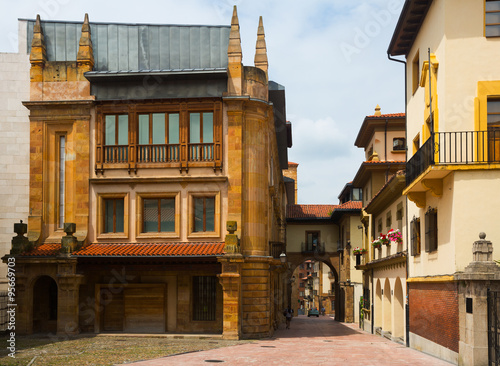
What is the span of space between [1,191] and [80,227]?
5498 mm

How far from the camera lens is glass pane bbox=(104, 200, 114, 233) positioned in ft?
102

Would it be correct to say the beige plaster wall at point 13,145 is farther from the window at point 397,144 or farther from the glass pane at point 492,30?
the window at point 397,144

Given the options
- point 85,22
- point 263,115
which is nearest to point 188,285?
point 263,115

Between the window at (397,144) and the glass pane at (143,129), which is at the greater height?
the window at (397,144)

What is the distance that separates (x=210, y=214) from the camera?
30.4 meters

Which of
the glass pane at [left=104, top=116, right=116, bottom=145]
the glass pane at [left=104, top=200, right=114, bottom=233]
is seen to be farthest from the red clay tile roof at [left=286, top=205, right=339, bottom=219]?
the glass pane at [left=104, top=116, right=116, bottom=145]

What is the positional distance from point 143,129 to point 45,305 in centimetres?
1008

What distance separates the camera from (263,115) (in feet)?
103

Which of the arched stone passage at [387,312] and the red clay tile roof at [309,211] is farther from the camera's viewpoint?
the red clay tile roof at [309,211]

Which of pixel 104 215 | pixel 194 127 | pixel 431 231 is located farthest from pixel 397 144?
pixel 431 231

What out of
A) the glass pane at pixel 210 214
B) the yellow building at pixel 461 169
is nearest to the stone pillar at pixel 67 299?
the glass pane at pixel 210 214

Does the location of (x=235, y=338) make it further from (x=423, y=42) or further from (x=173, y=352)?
(x=423, y=42)

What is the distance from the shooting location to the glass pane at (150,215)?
30.6 meters

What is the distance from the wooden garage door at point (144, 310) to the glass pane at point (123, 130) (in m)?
7.33
